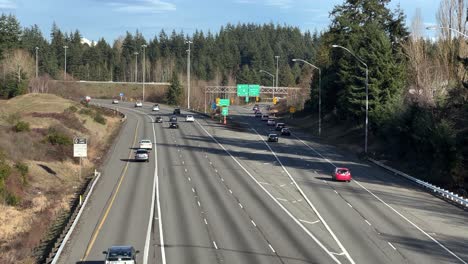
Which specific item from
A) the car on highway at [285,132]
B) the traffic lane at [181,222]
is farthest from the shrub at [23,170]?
the car on highway at [285,132]

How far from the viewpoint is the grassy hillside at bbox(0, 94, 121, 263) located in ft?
126

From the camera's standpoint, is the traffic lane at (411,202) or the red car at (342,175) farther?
the red car at (342,175)

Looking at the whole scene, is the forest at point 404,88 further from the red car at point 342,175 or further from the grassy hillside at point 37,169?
the grassy hillside at point 37,169

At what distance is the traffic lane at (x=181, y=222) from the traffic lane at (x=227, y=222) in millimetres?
636

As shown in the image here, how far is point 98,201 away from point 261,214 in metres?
11.9

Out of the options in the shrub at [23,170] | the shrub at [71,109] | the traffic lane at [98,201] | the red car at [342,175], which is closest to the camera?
the traffic lane at [98,201]

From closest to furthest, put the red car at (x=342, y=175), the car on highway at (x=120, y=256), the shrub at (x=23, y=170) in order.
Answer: the car on highway at (x=120, y=256) < the shrub at (x=23, y=170) < the red car at (x=342, y=175)

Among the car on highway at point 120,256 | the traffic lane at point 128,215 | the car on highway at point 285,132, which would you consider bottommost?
the traffic lane at point 128,215

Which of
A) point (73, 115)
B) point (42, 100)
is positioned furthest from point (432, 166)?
point (42, 100)

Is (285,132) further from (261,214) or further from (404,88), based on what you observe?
(261,214)

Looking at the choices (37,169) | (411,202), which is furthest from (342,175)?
(37,169)

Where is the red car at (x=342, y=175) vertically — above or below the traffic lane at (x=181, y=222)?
above

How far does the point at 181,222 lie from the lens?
122 feet

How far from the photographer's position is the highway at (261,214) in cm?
3045
